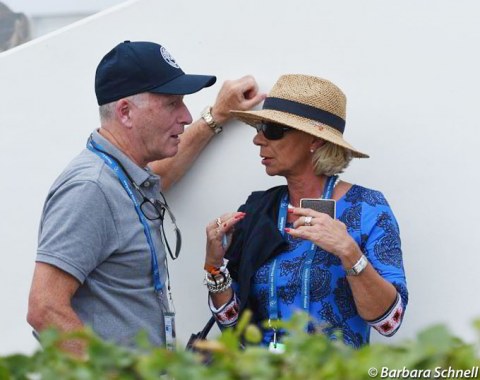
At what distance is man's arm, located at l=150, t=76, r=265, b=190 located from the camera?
4020mm

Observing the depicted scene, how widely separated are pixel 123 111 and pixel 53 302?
0.83m

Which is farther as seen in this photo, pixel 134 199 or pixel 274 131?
pixel 274 131

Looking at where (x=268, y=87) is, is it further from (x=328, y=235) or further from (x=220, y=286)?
(x=328, y=235)

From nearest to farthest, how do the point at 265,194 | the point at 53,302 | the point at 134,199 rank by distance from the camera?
1. the point at 53,302
2. the point at 134,199
3. the point at 265,194

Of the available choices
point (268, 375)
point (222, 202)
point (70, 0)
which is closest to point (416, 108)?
point (222, 202)

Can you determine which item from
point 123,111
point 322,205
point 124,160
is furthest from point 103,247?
point 322,205

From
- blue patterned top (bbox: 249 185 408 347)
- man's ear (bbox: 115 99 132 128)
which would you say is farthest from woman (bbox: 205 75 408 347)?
man's ear (bbox: 115 99 132 128)

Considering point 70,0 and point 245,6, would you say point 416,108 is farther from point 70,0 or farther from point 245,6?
point 70,0

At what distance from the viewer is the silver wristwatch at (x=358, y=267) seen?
326 cm

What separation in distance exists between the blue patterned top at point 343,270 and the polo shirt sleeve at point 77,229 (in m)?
0.72

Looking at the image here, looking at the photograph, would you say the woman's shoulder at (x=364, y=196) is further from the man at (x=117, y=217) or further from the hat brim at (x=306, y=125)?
the man at (x=117, y=217)

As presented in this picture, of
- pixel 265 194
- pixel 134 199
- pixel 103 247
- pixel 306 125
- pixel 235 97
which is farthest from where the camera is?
pixel 235 97

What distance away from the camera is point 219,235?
3.67 meters

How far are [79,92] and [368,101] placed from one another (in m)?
1.42
